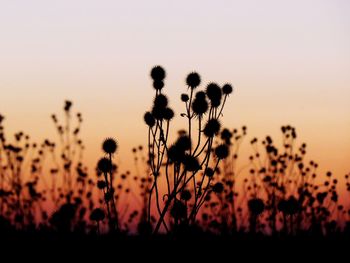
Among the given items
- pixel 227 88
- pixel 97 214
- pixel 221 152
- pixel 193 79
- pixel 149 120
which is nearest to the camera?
pixel 97 214

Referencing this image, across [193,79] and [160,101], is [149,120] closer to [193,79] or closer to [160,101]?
[160,101]

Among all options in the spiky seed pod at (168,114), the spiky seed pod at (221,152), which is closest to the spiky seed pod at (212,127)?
the spiky seed pod at (221,152)

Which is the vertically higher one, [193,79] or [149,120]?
[193,79]

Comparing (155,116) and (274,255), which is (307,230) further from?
(155,116)

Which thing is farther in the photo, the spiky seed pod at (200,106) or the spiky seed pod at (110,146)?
the spiky seed pod at (110,146)

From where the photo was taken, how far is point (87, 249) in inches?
353

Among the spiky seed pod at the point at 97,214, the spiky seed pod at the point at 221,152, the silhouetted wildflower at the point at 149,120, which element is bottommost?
the spiky seed pod at the point at 97,214

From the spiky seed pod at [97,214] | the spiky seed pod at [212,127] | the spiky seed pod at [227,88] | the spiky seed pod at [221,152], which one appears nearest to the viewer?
the spiky seed pod at [212,127]

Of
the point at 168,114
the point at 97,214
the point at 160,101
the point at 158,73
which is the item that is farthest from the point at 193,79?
the point at 97,214

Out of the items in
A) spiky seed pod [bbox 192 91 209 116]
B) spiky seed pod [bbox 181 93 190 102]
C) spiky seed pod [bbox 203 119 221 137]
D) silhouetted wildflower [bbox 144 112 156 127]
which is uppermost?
spiky seed pod [bbox 181 93 190 102]

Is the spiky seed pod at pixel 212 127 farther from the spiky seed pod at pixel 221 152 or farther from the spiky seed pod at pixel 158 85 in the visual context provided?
the spiky seed pod at pixel 158 85

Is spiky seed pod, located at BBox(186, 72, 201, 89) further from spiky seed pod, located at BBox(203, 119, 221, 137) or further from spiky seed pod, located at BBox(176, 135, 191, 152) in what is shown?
spiky seed pod, located at BBox(176, 135, 191, 152)

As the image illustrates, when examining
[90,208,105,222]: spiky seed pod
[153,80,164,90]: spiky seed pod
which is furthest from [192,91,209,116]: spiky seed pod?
[90,208,105,222]: spiky seed pod

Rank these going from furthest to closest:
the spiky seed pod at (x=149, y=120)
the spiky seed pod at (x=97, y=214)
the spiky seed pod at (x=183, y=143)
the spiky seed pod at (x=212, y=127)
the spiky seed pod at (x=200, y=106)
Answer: the spiky seed pod at (x=149, y=120)
the spiky seed pod at (x=200, y=106)
the spiky seed pod at (x=97, y=214)
the spiky seed pod at (x=212, y=127)
the spiky seed pod at (x=183, y=143)
